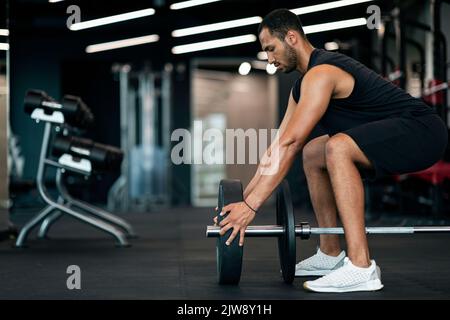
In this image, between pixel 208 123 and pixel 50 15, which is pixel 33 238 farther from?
pixel 208 123

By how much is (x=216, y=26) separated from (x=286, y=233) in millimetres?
8224

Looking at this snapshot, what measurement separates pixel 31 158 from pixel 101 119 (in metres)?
1.18

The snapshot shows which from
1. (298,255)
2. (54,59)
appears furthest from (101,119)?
(298,255)

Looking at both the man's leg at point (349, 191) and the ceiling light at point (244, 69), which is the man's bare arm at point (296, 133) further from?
the ceiling light at point (244, 69)

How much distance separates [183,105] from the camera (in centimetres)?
1177

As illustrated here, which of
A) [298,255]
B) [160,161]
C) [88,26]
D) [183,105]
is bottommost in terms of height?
[298,255]

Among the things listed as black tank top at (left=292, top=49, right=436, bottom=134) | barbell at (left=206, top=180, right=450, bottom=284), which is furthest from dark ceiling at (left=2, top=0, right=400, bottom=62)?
barbell at (left=206, top=180, right=450, bottom=284)

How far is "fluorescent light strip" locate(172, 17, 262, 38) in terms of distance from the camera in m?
9.98

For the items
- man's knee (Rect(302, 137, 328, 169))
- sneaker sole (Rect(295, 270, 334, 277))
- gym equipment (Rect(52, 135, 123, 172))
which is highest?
gym equipment (Rect(52, 135, 123, 172))

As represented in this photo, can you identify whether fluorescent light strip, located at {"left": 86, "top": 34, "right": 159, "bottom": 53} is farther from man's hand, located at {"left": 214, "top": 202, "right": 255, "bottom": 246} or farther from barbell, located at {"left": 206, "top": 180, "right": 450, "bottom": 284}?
man's hand, located at {"left": 214, "top": 202, "right": 255, "bottom": 246}

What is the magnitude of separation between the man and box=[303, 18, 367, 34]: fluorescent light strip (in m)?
5.85
